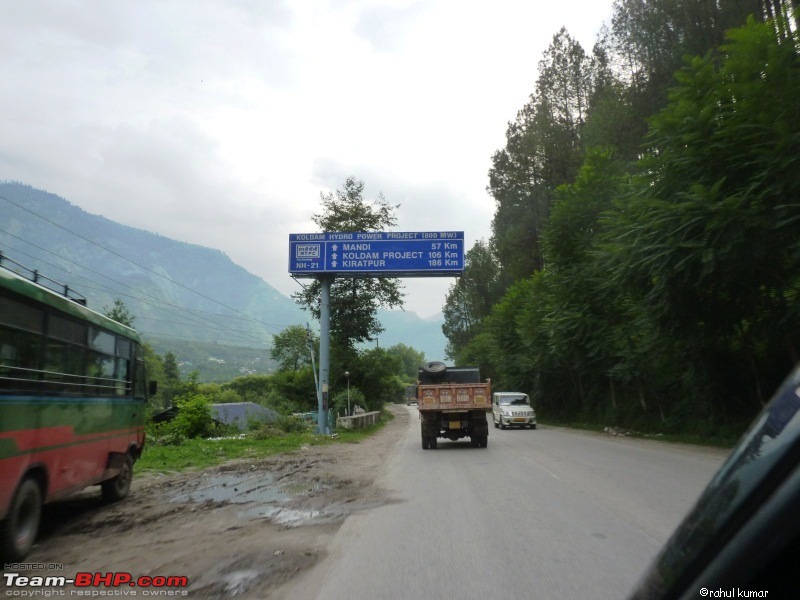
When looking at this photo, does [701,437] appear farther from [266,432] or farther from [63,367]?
[63,367]

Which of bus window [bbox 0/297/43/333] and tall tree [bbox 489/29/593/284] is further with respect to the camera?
tall tree [bbox 489/29/593/284]

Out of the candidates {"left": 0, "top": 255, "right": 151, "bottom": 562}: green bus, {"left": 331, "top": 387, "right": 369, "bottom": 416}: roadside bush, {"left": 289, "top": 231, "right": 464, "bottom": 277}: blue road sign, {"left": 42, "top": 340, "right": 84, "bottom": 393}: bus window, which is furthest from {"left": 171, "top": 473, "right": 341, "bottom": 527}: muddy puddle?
{"left": 331, "top": 387, "right": 369, "bottom": 416}: roadside bush

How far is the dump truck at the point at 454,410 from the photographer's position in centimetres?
Answer: 2064

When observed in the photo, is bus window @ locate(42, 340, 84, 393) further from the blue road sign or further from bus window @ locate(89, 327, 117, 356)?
the blue road sign

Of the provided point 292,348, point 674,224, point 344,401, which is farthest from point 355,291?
point 292,348

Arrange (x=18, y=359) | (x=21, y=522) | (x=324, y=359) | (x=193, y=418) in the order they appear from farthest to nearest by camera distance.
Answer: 1. (x=324, y=359)
2. (x=193, y=418)
3. (x=18, y=359)
4. (x=21, y=522)

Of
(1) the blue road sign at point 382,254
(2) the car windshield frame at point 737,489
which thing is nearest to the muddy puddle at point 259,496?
(2) the car windshield frame at point 737,489

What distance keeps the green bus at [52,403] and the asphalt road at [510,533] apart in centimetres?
328

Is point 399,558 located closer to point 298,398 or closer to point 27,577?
point 27,577

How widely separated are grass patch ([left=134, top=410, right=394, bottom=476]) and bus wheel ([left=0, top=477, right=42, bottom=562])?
8.30 metres

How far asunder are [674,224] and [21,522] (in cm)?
1449

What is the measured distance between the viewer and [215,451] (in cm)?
2022

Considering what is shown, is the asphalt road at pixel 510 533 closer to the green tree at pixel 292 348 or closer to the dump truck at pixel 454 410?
the dump truck at pixel 454 410

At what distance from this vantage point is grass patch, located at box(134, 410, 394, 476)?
54.1 feet
